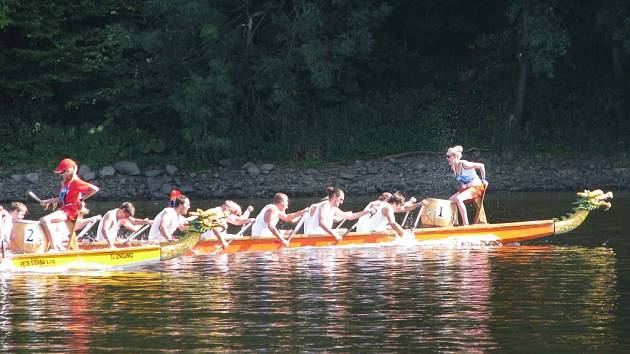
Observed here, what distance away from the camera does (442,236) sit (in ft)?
84.8

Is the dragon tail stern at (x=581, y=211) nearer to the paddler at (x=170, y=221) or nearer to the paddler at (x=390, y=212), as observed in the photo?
the paddler at (x=390, y=212)

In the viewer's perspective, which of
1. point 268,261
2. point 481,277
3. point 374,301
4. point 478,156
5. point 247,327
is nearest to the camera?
point 247,327

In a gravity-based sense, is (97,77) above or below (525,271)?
above

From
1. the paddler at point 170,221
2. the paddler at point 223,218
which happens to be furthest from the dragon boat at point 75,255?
the paddler at point 170,221

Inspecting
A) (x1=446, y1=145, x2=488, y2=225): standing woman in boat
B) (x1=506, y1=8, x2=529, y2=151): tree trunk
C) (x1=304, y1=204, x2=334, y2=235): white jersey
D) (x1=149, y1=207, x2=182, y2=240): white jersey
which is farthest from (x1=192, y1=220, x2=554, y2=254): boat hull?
(x1=506, y1=8, x2=529, y2=151): tree trunk

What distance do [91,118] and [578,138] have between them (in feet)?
52.4

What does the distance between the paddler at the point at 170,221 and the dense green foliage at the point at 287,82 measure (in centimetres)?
1749

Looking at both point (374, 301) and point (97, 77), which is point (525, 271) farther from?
point (97, 77)

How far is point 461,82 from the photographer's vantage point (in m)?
47.2

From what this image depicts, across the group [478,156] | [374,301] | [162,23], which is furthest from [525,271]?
[162,23]

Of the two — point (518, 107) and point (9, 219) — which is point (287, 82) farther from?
point (9, 219)

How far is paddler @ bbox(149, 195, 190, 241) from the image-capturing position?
24125 millimetres

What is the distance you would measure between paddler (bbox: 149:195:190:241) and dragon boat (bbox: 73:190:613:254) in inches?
23.9

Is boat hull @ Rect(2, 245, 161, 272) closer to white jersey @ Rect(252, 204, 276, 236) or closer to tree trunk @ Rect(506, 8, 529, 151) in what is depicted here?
white jersey @ Rect(252, 204, 276, 236)
